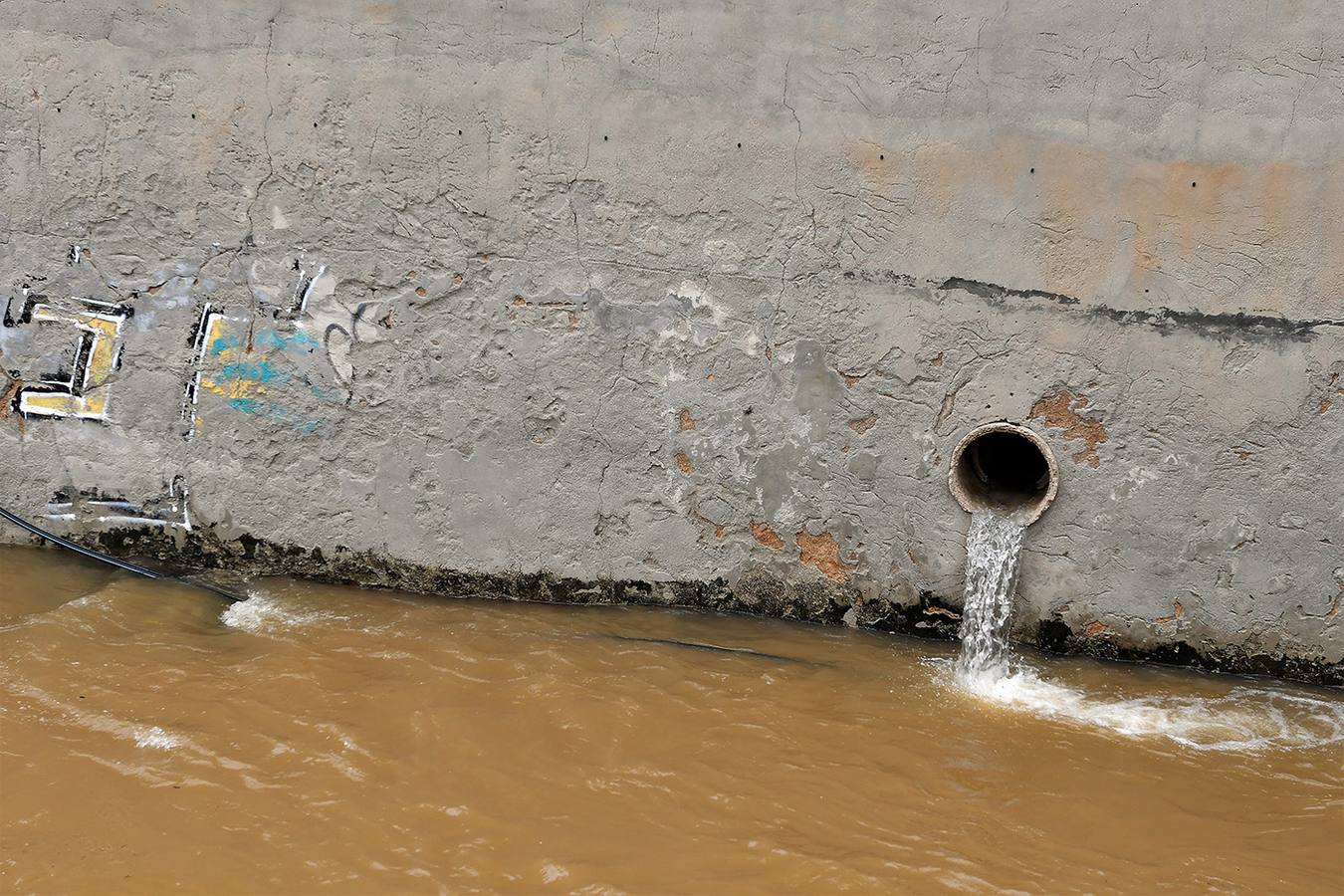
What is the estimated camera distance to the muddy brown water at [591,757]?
2.89m

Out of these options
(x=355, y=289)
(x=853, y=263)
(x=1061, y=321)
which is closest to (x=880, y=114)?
(x=853, y=263)

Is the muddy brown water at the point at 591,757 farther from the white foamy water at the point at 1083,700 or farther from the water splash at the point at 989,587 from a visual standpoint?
the water splash at the point at 989,587

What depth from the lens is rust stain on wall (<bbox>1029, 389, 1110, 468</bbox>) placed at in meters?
3.96

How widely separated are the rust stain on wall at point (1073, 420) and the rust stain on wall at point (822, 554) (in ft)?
3.00

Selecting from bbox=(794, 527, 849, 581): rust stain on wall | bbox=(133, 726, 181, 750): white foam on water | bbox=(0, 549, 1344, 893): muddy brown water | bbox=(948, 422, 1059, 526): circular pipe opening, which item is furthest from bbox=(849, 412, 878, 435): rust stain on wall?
bbox=(133, 726, 181, 750): white foam on water

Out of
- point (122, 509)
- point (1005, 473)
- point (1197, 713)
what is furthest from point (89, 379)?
point (1197, 713)

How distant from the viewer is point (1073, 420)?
3.98 m

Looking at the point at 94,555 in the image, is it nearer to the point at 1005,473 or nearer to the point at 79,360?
the point at 79,360

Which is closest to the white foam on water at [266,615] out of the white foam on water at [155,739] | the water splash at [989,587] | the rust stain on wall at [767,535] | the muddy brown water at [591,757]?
the muddy brown water at [591,757]

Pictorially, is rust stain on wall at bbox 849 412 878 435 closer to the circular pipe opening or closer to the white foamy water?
the circular pipe opening

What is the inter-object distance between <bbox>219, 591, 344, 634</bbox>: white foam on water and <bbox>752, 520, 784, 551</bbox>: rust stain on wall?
1671 millimetres

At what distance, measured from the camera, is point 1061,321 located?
155 inches

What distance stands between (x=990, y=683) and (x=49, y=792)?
3129 millimetres

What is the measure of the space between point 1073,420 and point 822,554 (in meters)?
1.07
